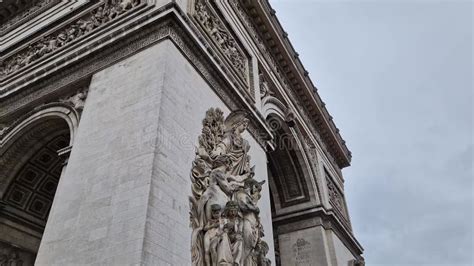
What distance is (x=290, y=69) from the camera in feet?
44.0

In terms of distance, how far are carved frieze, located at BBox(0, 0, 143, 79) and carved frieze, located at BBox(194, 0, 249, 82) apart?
4.39 feet

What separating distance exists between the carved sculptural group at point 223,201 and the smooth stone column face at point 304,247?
223 inches

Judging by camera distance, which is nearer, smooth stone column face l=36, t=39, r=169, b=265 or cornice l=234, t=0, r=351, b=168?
smooth stone column face l=36, t=39, r=169, b=265

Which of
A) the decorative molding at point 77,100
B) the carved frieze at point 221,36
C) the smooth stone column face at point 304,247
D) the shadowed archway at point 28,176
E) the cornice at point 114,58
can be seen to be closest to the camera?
the cornice at point 114,58

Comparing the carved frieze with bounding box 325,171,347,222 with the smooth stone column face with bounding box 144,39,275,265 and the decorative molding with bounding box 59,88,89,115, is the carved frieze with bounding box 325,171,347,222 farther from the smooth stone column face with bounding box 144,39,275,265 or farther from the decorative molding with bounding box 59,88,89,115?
the decorative molding with bounding box 59,88,89,115

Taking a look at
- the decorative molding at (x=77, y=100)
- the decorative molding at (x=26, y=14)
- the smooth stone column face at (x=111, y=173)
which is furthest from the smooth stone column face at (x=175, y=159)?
the decorative molding at (x=26, y=14)

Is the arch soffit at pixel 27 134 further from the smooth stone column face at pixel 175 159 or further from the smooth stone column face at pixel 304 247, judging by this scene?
the smooth stone column face at pixel 304 247

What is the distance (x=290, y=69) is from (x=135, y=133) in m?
8.81

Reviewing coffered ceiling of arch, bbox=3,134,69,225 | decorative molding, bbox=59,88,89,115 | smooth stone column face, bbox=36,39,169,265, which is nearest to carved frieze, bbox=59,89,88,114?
decorative molding, bbox=59,88,89,115

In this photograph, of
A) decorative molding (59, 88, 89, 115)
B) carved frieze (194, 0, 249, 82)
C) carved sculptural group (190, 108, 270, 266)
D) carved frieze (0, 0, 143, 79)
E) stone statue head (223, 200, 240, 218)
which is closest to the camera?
carved sculptural group (190, 108, 270, 266)

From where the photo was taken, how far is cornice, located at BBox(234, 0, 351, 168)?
1167 cm

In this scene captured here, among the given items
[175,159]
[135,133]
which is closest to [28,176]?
[135,133]

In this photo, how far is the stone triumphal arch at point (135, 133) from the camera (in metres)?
4.93

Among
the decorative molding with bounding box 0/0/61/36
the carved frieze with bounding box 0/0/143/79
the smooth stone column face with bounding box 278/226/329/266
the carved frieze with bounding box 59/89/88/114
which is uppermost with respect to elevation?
the decorative molding with bounding box 0/0/61/36
